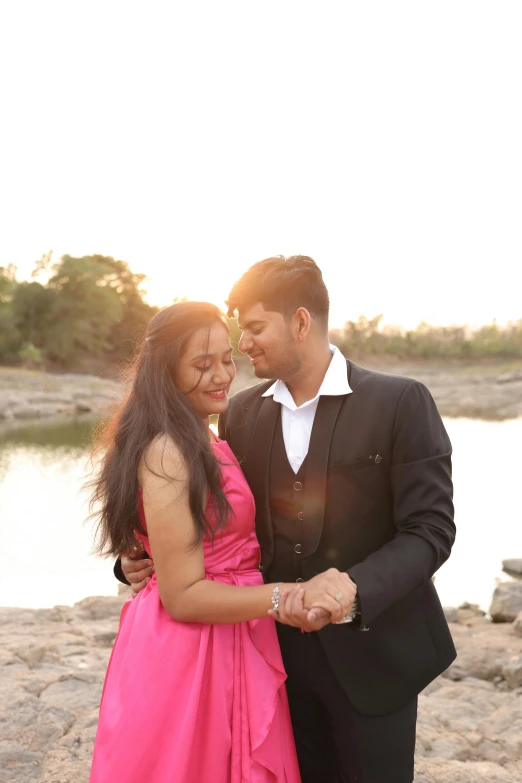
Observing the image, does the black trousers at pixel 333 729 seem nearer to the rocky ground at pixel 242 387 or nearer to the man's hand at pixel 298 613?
the man's hand at pixel 298 613

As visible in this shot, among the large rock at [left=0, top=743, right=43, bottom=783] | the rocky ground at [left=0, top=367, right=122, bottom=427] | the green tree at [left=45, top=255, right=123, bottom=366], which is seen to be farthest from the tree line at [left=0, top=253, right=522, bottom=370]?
the large rock at [left=0, top=743, right=43, bottom=783]

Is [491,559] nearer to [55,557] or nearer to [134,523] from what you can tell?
[55,557]

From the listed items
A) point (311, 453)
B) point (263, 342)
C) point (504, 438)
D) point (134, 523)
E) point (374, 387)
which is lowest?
point (504, 438)

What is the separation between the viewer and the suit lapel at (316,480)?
215 cm

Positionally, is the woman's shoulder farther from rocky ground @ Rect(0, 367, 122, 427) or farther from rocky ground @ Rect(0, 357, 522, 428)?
rocky ground @ Rect(0, 357, 522, 428)

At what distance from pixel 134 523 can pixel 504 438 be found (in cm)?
2073

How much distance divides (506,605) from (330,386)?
5234 millimetres

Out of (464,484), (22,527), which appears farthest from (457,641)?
(464,484)

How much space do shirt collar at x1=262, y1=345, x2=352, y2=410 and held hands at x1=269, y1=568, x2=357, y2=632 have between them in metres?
0.59

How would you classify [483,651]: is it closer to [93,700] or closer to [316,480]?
[93,700]

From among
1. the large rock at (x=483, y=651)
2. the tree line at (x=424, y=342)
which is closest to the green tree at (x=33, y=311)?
the tree line at (x=424, y=342)

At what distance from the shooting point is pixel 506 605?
6680 mm

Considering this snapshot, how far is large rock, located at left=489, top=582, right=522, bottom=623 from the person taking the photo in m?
6.62

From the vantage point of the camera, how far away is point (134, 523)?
2.05 metres
